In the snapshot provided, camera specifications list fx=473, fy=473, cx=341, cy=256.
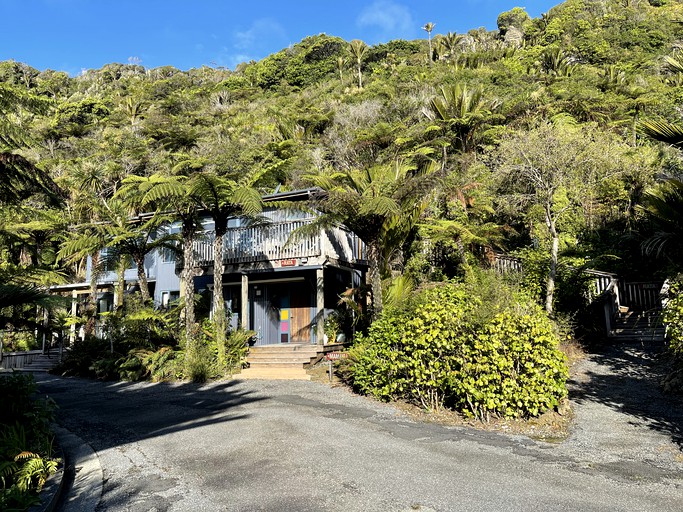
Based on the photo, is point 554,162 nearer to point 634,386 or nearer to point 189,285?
point 634,386

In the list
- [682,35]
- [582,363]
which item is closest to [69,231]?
[582,363]

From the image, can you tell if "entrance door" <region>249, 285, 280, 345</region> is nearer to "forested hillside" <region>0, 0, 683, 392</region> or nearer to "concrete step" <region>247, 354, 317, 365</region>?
"concrete step" <region>247, 354, 317, 365</region>

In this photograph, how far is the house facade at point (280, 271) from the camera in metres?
16.1

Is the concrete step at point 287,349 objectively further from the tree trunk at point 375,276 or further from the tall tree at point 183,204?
the tree trunk at point 375,276

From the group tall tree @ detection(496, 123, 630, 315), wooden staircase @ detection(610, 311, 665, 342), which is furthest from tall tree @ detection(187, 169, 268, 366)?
wooden staircase @ detection(610, 311, 665, 342)

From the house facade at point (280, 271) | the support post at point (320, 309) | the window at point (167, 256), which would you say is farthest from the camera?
the window at point (167, 256)

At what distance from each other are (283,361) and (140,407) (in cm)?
523

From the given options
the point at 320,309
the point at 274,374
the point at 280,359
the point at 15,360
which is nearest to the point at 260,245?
the point at 320,309

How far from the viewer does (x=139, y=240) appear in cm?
1631

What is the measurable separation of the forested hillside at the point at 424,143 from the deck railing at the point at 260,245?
254cm

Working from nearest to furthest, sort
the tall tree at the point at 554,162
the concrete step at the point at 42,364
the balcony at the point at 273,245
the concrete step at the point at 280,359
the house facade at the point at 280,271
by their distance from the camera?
the tall tree at the point at 554,162
the concrete step at the point at 280,359
the balcony at the point at 273,245
the house facade at the point at 280,271
the concrete step at the point at 42,364

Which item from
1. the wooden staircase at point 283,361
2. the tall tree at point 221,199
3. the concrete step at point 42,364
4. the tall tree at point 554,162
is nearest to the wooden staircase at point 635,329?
the tall tree at point 554,162

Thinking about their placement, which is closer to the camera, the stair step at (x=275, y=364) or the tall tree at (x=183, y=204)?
the tall tree at (x=183, y=204)

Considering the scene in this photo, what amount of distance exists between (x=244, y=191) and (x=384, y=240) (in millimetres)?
3950
